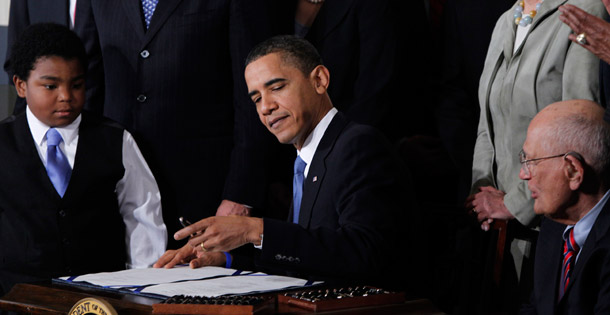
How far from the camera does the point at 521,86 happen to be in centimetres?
310

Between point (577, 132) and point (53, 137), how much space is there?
187cm

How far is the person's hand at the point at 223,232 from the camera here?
2.16m

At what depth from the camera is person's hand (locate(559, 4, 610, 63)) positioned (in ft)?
8.47

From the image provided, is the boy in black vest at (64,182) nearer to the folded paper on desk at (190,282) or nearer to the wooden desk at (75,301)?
the folded paper on desk at (190,282)

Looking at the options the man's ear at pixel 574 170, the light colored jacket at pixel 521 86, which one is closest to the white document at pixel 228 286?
the man's ear at pixel 574 170

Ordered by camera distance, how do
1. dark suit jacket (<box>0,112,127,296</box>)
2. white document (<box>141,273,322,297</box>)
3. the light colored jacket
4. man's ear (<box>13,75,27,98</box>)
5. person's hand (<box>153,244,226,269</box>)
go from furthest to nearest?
man's ear (<box>13,75,27,98</box>) < dark suit jacket (<box>0,112,127,296</box>) < the light colored jacket < person's hand (<box>153,244,226,269</box>) < white document (<box>141,273,322,297</box>)

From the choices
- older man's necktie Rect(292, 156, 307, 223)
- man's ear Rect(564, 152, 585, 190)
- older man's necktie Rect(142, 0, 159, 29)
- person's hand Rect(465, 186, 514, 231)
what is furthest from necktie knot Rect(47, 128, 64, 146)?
man's ear Rect(564, 152, 585, 190)

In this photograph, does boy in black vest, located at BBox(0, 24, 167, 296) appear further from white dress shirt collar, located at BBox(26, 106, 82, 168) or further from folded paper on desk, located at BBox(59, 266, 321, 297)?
folded paper on desk, located at BBox(59, 266, 321, 297)

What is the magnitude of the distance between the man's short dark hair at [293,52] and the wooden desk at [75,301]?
37.6 inches

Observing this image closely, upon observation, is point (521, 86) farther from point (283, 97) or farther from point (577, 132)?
point (283, 97)

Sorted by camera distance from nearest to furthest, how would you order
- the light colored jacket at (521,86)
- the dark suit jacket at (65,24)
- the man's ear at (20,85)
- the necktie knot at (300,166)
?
the necktie knot at (300,166) → the light colored jacket at (521,86) → the man's ear at (20,85) → the dark suit jacket at (65,24)

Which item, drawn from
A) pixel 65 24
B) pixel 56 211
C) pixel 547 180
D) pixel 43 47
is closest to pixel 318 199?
pixel 547 180

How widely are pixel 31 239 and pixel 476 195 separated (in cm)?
164

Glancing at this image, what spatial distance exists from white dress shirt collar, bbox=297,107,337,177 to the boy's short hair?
1110 mm
